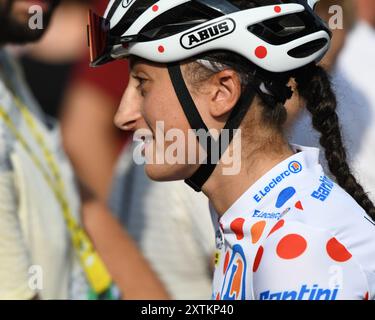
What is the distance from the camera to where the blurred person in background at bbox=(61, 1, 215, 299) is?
14.9 ft

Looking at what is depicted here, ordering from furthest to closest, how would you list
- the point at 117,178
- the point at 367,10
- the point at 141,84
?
1. the point at 367,10
2. the point at 117,178
3. the point at 141,84

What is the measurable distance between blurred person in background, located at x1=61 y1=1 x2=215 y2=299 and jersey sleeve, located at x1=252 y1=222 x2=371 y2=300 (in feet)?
6.72

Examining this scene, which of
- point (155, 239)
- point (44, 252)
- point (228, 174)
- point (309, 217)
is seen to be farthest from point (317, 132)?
point (155, 239)

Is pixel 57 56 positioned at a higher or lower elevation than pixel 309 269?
lower

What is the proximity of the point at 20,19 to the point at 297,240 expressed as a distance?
6.86 feet

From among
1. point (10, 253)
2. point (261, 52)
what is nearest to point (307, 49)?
point (261, 52)

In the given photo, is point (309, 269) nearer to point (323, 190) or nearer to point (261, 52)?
point (323, 190)

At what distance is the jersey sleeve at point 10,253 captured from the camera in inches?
141

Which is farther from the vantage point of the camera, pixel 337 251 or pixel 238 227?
pixel 238 227

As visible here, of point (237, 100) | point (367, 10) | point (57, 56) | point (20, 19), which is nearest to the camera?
point (237, 100)

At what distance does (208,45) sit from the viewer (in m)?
2.63

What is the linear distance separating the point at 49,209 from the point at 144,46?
4.69 ft

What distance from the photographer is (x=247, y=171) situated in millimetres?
2689
